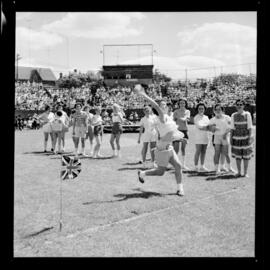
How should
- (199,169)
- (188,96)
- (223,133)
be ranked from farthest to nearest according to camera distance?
(188,96) < (199,169) < (223,133)

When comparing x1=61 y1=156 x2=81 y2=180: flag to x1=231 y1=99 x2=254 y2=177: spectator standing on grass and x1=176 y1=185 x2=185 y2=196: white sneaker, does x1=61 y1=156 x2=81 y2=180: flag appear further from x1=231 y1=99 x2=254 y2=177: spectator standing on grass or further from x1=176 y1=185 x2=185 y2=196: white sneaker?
x1=231 y1=99 x2=254 y2=177: spectator standing on grass

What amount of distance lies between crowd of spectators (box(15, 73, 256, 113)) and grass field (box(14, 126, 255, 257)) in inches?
1153

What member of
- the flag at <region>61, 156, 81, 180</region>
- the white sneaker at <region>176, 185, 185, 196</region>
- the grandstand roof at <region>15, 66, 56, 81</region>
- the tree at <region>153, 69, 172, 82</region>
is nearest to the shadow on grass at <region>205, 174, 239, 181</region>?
the white sneaker at <region>176, 185, 185, 196</region>

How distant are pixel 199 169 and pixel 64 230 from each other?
5605mm

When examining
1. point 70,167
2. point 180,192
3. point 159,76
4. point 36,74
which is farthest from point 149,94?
point 36,74

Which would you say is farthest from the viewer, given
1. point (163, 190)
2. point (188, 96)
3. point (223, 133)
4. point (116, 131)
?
point (188, 96)

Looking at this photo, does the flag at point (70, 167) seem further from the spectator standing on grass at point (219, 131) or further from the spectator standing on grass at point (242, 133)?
the spectator standing on grass at point (219, 131)

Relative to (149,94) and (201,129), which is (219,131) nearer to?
(201,129)

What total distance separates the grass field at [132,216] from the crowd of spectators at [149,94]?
29293mm

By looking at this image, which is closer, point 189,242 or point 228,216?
point 189,242

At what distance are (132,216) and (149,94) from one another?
4098 cm
